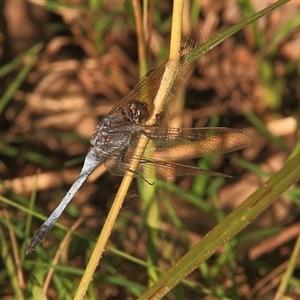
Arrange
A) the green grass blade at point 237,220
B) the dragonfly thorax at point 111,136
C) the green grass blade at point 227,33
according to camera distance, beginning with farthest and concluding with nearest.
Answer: the dragonfly thorax at point 111,136 → the green grass blade at point 227,33 → the green grass blade at point 237,220

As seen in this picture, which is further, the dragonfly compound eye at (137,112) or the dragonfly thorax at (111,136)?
the dragonfly thorax at (111,136)

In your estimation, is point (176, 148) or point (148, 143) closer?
point (148, 143)

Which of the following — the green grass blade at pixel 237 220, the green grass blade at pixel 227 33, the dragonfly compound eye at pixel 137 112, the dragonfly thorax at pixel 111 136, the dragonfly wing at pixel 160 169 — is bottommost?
the dragonfly wing at pixel 160 169

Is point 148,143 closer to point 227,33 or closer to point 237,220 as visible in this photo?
point 227,33

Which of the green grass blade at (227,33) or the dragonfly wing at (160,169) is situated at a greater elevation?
the green grass blade at (227,33)

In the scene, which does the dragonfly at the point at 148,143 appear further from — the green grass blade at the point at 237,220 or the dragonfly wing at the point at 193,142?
the green grass blade at the point at 237,220

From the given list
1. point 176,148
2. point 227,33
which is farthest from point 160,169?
point 227,33

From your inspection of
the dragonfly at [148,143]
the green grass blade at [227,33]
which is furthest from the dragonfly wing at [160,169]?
the green grass blade at [227,33]

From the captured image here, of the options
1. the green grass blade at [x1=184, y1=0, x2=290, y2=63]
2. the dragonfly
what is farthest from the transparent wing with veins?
the green grass blade at [x1=184, y1=0, x2=290, y2=63]

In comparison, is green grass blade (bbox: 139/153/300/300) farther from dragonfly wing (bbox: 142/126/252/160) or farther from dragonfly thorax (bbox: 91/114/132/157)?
dragonfly thorax (bbox: 91/114/132/157)
